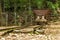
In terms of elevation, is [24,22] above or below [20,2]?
below

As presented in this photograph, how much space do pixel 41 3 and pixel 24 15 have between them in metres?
2.39

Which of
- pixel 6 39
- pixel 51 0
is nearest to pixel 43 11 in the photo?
pixel 51 0

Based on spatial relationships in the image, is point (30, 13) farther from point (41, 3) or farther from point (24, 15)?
point (41, 3)

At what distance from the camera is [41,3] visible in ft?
50.4

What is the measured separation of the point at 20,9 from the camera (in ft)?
48.1

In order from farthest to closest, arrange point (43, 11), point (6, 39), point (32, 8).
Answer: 1. point (32, 8)
2. point (43, 11)
3. point (6, 39)

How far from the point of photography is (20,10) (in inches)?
575

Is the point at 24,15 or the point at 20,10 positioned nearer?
the point at 24,15

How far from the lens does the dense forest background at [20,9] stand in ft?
42.4

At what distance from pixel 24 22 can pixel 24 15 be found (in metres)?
0.54

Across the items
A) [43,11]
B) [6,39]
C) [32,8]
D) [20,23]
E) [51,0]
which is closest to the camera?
[6,39]

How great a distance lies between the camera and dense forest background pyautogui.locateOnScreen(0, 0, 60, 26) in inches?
509

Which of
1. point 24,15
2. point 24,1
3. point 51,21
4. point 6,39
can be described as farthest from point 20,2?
point 6,39

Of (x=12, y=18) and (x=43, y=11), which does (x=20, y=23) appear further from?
(x=43, y=11)
